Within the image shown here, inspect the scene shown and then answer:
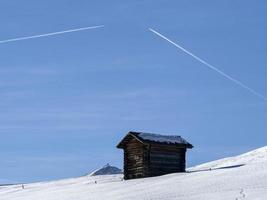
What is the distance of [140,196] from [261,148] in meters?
29.4

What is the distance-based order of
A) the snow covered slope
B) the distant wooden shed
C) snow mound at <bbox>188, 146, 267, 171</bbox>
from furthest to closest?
snow mound at <bbox>188, 146, 267, 171</bbox> → the distant wooden shed → the snow covered slope

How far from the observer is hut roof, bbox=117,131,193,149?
150 feet

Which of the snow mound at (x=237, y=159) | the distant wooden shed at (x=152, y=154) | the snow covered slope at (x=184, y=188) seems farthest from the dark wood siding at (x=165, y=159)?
the snow mound at (x=237, y=159)

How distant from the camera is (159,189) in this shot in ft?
116

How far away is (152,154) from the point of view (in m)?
45.8

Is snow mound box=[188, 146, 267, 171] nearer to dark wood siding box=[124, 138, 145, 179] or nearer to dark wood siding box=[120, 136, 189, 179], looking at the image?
dark wood siding box=[120, 136, 189, 179]

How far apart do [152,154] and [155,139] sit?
3.54 ft

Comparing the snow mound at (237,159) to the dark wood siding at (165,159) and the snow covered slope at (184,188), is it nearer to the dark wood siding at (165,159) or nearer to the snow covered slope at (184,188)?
the dark wood siding at (165,159)

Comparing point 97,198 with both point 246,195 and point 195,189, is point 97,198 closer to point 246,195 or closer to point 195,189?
point 195,189

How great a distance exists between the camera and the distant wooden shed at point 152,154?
1794 inches

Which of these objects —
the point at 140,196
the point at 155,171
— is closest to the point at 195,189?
the point at 140,196

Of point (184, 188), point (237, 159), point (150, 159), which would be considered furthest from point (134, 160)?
point (184, 188)

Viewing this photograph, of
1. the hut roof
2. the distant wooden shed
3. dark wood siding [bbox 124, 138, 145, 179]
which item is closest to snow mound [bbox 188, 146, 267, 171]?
the hut roof

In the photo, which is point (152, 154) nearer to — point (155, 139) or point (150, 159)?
point (150, 159)
